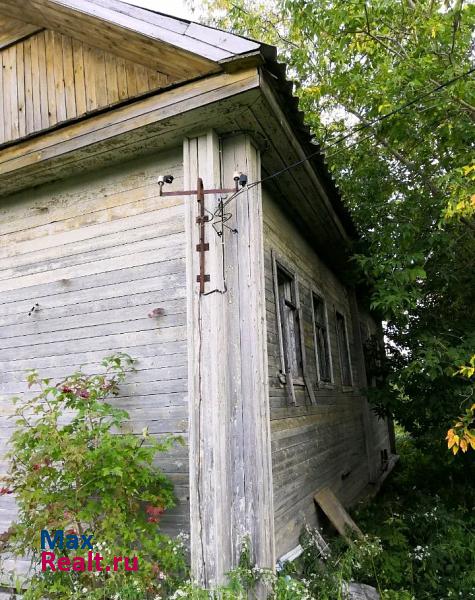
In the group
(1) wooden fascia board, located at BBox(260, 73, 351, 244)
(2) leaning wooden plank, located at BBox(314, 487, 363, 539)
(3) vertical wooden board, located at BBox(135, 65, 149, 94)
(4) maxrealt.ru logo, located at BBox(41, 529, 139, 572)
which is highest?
(3) vertical wooden board, located at BBox(135, 65, 149, 94)

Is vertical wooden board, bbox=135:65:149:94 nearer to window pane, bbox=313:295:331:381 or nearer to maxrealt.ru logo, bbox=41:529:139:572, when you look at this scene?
maxrealt.ru logo, bbox=41:529:139:572

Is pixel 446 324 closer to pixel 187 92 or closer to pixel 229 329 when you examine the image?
pixel 229 329

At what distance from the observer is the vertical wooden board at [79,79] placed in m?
4.48

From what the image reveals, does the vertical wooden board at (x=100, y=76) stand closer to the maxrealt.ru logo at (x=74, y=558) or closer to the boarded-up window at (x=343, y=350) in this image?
the maxrealt.ru logo at (x=74, y=558)

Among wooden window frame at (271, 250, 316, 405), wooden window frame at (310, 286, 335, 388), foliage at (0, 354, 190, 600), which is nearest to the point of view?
foliage at (0, 354, 190, 600)

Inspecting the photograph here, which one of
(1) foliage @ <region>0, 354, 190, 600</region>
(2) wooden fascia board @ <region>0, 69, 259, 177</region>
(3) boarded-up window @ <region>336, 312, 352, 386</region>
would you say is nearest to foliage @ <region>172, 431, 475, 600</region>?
(1) foliage @ <region>0, 354, 190, 600</region>

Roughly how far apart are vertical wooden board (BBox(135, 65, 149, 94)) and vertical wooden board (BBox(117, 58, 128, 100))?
0.42 ft

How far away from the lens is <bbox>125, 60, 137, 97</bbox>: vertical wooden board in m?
4.21

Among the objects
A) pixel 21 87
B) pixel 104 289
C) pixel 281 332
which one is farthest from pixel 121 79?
pixel 281 332

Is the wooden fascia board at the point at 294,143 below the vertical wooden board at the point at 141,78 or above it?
below

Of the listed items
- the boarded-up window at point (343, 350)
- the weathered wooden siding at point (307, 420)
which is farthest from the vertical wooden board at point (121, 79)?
the boarded-up window at point (343, 350)

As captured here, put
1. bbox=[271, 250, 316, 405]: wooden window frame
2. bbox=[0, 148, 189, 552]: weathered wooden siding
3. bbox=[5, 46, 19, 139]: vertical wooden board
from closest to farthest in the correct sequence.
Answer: bbox=[0, 148, 189, 552]: weathered wooden siding < bbox=[5, 46, 19, 139]: vertical wooden board < bbox=[271, 250, 316, 405]: wooden window frame

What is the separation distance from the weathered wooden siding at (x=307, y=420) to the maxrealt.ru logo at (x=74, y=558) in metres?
1.52

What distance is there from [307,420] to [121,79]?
4119 millimetres
